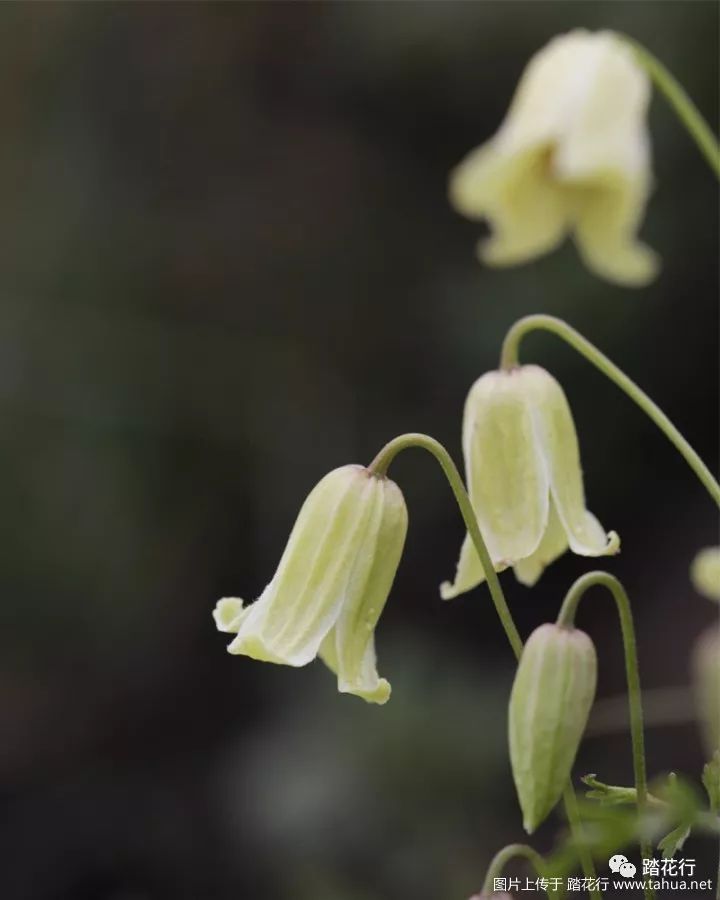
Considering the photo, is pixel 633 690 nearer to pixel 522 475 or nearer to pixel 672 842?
pixel 672 842

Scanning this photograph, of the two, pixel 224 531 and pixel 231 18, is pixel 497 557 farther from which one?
pixel 231 18

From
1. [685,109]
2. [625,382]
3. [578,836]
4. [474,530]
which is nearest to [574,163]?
[685,109]

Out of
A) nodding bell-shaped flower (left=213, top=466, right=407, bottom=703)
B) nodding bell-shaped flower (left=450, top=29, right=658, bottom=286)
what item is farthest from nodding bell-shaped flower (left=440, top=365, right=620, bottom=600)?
nodding bell-shaped flower (left=450, top=29, right=658, bottom=286)

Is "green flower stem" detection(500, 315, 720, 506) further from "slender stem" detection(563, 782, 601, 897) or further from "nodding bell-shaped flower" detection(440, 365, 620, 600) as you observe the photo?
"slender stem" detection(563, 782, 601, 897)

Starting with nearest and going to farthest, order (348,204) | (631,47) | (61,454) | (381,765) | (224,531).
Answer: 1. (631,47)
2. (381,765)
3. (61,454)
4. (224,531)
5. (348,204)

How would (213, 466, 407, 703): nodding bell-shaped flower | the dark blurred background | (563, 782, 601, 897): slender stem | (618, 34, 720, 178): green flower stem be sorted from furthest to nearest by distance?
1. the dark blurred background
2. (618, 34, 720, 178): green flower stem
3. (213, 466, 407, 703): nodding bell-shaped flower
4. (563, 782, 601, 897): slender stem

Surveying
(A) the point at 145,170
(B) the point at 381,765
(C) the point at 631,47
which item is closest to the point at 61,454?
(A) the point at 145,170
